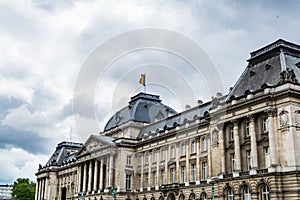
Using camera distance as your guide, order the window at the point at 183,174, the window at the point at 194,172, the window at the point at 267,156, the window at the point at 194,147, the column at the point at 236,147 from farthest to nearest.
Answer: the window at the point at 183,174, the window at the point at 194,147, the window at the point at 194,172, the column at the point at 236,147, the window at the point at 267,156

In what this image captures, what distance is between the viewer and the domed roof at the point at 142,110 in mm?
85750

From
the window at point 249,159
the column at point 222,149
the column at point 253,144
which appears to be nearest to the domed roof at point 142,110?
the column at point 222,149

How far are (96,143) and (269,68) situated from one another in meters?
42.0

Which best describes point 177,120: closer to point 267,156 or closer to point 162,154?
point 162,154

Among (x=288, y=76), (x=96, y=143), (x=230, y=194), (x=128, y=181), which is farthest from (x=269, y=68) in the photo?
(x=96, y=143)

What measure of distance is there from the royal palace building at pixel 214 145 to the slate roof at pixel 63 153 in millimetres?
25950

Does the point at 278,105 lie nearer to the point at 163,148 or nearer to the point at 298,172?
the point at 298,172

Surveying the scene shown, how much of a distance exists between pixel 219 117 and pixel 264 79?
822cm

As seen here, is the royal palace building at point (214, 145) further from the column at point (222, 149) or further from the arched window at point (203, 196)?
the arched window at point (203, 196)

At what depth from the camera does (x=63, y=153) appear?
4729 inches

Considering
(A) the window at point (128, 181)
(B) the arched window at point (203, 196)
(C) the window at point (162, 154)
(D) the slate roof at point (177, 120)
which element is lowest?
(B) the arched window at point (203, 196)

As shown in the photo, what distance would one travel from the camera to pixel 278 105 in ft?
165

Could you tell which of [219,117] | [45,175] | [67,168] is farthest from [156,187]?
[45,175]

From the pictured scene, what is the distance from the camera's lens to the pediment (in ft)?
268
